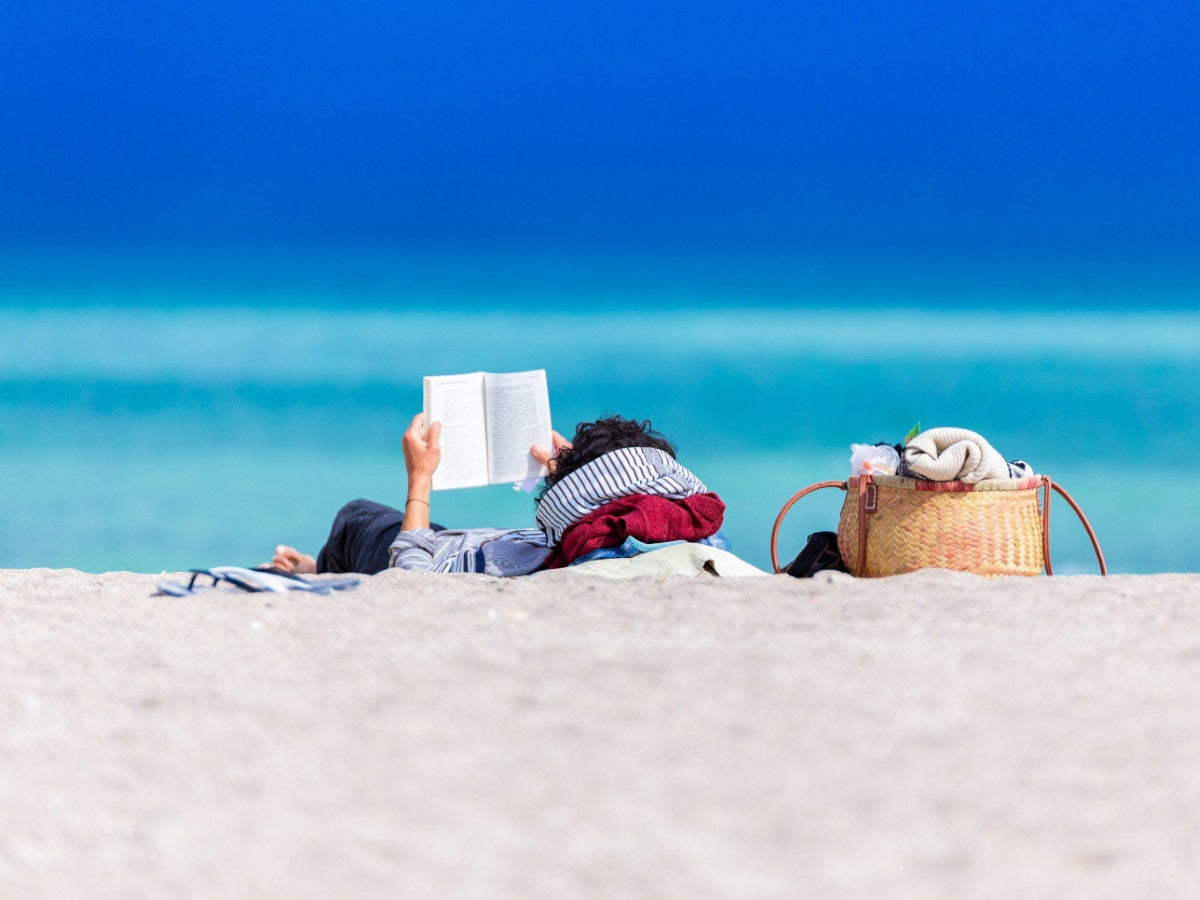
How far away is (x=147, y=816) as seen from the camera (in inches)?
52.2

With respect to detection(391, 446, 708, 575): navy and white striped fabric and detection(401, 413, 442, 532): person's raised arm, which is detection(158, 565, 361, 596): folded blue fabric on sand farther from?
detection(401, 413, 442, 532): person's raised arm

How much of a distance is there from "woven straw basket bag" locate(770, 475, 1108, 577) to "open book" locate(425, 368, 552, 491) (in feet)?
3.17

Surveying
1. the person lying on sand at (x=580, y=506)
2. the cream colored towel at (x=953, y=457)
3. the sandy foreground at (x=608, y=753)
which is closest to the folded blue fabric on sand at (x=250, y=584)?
the sandy foreground at (x=608, y=753)

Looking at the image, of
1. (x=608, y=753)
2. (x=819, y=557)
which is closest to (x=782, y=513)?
(x=819, y=557)

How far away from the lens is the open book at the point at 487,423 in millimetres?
3428

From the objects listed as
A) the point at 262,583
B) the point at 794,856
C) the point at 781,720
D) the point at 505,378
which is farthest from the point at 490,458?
the point at 794,856

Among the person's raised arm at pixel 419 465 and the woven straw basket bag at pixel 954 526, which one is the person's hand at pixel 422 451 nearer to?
the person's raised arm at pixel 419 465

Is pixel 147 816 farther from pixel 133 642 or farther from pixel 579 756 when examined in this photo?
pixel 133 642

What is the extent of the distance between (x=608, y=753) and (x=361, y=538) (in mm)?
2708

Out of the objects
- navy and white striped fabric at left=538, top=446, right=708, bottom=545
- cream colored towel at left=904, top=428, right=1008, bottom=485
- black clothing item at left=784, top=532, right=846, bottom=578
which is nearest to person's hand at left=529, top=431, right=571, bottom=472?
navy and white striped fabric at left=538, top=446, right=708, bottom=545

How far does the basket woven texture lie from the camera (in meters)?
2.94

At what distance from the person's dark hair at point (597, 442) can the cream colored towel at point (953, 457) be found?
82 centimetres

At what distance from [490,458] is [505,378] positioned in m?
0.25

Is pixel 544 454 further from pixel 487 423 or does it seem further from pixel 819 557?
pixel 819 557
